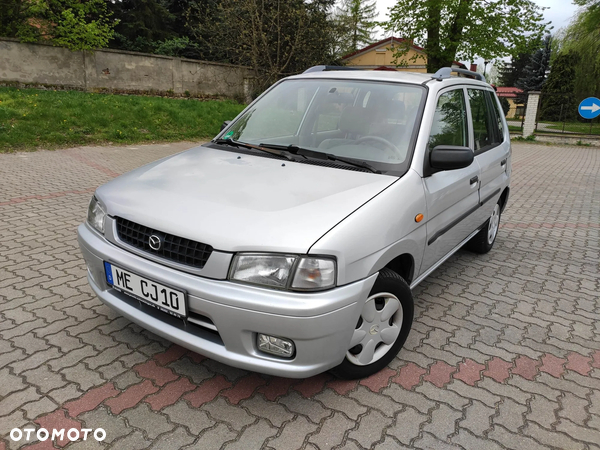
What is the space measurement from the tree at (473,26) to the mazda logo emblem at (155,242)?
67.6 feet

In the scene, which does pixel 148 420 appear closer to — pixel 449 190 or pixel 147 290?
pixel 147 290

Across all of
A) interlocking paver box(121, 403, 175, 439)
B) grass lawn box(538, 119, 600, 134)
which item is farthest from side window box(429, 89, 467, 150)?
grass lawn box(538, 119, 600, 134)

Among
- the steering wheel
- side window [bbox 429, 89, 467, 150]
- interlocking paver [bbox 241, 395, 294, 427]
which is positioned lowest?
interlocking paver [bbox 241, 395, 294, 427]

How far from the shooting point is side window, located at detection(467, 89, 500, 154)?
3.87m

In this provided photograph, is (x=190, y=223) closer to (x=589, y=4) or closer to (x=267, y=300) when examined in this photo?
(x=267, y=300)

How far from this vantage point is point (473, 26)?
19.7 metres

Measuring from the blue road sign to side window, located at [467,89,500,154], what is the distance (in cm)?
1662

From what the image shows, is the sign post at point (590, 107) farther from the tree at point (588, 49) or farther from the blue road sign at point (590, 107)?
the tree at point (588, 49)

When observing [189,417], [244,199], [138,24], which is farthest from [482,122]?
[138,24]

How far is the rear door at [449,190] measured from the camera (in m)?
2.95

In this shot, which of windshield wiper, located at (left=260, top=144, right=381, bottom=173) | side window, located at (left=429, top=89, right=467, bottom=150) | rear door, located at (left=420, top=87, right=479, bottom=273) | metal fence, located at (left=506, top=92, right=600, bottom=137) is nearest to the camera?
windshield wiper, located at (left=260, top=144, right=381, bottom=173)

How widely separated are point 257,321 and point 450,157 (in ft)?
5.26

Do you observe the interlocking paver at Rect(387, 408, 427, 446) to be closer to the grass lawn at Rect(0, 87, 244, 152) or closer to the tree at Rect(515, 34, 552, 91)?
the grass lawn at Rect(0, 87, 244, 152)

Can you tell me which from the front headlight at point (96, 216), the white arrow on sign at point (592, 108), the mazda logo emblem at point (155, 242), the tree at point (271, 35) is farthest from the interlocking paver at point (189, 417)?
the white arrow on sign at point (592, 108)
